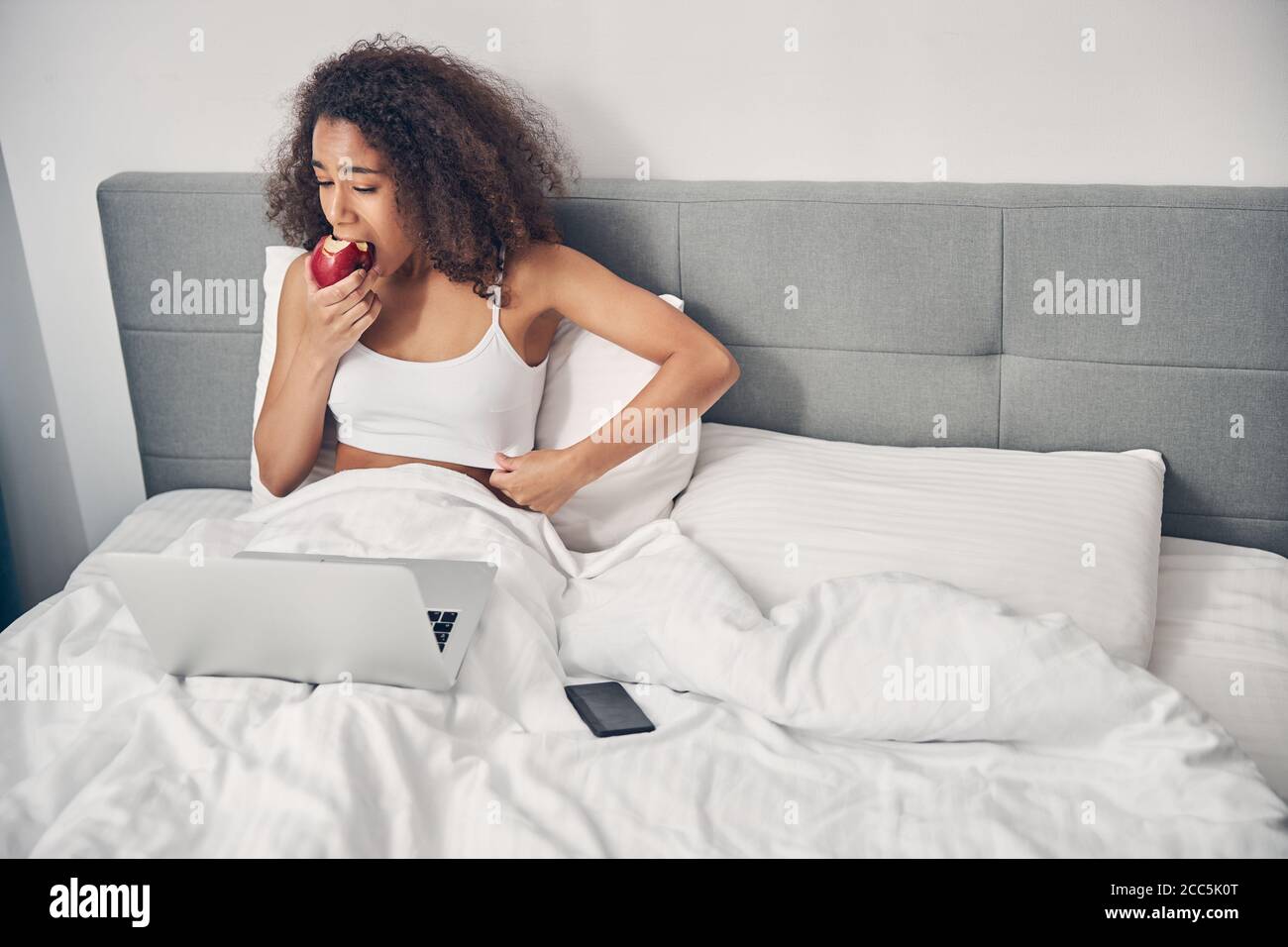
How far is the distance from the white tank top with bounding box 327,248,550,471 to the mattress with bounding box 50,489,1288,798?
433mm

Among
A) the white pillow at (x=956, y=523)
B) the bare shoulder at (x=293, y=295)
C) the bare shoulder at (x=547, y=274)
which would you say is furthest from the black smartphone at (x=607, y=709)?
the bare shoulder at (x=293, y=295)

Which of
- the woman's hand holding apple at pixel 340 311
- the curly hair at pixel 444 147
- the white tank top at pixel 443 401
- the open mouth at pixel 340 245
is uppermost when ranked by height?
the curly hair at pixel 444 147

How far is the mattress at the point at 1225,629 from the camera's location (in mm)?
1314

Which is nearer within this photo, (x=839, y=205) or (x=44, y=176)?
(x=839, y=205)

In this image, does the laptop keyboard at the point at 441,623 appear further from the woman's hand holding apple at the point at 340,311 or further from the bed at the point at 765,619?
the woman's hand holding apple at the point at 340,311

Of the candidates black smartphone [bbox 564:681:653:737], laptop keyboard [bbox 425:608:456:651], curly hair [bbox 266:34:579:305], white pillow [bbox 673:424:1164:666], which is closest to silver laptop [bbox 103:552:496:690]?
laptop keyboard [bbox 425:608:456:651]

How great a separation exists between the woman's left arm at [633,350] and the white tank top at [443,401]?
6cm

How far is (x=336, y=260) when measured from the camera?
1.54m
